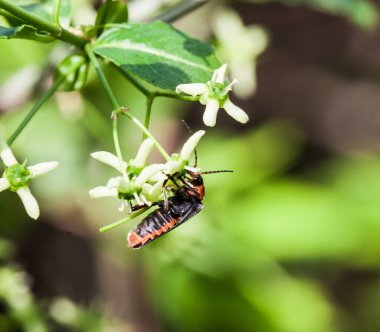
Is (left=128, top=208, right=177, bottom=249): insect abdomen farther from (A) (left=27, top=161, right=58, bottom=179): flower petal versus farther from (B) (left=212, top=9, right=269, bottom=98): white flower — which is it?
(B) (left=212, top=9, right=269, bottom=98): white flower

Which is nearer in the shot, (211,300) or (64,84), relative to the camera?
(64,84)

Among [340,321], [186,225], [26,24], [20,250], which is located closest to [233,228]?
[186,225]

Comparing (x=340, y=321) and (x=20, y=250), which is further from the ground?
(x=20, y=250)

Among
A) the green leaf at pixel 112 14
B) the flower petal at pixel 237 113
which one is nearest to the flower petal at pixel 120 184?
the flower petal at pixel 237 113

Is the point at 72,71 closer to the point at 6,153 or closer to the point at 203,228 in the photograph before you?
the point at 6,153

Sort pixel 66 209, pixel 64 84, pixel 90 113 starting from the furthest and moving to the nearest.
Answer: pixel 66 209 → pixel 90 113 → pixel 64 84

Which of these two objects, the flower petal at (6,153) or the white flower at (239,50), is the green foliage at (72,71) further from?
the white flower at (239,50)

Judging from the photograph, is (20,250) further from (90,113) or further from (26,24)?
(26,24)

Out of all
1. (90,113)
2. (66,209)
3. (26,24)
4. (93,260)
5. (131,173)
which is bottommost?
(93,260)
